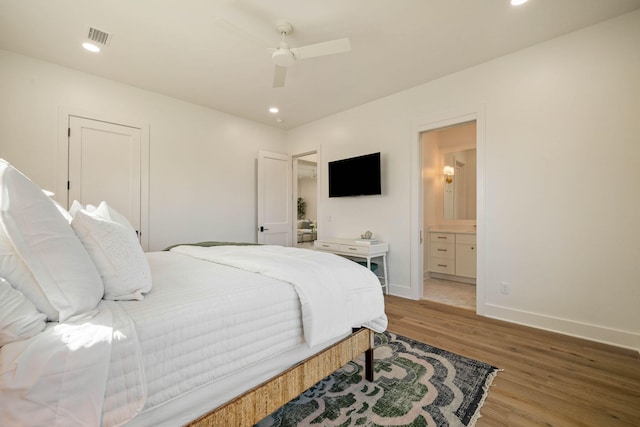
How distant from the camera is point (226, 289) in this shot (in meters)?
1.30

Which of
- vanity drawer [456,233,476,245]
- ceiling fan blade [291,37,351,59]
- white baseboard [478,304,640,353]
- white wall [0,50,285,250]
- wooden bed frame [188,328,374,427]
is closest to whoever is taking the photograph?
wooden bed frame [188,328,374,427]

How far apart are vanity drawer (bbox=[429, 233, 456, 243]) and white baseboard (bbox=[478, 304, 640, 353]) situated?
1.79 metres

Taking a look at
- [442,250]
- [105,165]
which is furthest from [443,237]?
[105,165]

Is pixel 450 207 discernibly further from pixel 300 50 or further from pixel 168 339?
pixel 168 339

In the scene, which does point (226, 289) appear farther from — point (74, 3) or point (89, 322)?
point (74, 3)

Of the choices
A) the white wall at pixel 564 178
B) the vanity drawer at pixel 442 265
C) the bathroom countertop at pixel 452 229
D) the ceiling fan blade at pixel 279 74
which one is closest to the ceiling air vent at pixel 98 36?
the ceiling fan blade at pixel 279 74

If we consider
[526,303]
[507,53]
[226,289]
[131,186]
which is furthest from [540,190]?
[131,186]

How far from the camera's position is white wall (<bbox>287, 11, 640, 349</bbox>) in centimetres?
230

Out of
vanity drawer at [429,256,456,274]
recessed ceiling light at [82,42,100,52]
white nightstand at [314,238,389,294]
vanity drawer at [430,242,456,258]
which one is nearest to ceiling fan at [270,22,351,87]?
recessed ceiling light at [82,42,100,52]

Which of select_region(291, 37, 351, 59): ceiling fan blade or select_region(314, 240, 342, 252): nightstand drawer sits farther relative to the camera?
select_region(314, 240, 342, 252): nightstand drawer

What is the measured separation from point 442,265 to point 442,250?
26 centimetres

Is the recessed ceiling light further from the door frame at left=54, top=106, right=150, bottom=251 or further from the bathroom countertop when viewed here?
the bathroom countertop

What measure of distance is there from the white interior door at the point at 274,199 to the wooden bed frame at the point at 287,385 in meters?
3.19

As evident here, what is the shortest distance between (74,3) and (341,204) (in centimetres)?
356
